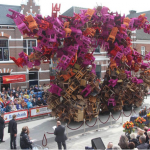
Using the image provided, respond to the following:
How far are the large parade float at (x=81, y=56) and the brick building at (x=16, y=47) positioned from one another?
27.2 feet

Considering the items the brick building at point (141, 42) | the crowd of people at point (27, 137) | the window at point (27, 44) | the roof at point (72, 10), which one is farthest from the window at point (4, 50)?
the brick building at point (141, 42)

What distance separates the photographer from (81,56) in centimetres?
1273

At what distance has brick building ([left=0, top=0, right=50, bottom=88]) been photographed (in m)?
20.2

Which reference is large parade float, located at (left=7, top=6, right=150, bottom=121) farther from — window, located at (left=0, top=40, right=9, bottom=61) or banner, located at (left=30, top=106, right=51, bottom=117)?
window, located at (left=0, top=40, right=9, bottom=61)

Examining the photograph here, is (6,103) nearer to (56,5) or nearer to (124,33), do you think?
(56,5)

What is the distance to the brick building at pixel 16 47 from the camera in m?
20.2

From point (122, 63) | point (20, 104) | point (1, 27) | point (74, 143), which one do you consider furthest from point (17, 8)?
point (74, 143)

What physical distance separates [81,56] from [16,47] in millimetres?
10138

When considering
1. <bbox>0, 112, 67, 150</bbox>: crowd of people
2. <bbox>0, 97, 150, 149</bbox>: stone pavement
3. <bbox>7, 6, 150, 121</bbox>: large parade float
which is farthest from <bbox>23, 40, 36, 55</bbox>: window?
<bbox>0, 112, 67, 150</bbox>: crowd of people

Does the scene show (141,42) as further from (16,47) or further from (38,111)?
(38,111)

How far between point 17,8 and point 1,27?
3.62m

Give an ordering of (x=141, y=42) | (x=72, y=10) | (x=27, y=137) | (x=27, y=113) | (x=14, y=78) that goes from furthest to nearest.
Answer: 1. (x=141, y=42)
2. (x=72, y=10)
3. (x=14, y=78)
4. (x=27, y=113)
5. (x=27, y=137)

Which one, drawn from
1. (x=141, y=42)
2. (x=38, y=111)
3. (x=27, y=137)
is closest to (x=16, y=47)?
(x=38, y=111)

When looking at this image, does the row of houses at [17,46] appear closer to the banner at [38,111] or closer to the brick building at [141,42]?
the banner at [38,111]
